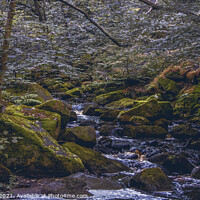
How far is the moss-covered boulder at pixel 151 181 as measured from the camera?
4.85 metres

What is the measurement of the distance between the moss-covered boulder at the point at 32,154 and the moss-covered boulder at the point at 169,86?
9901 mm

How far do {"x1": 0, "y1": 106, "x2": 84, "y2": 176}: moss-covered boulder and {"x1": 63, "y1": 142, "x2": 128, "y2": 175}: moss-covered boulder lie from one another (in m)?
0.38

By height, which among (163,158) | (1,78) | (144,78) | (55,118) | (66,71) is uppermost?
(144,78)

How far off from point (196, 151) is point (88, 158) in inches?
152

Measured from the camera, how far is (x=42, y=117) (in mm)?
6602

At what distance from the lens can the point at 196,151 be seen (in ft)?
24.1

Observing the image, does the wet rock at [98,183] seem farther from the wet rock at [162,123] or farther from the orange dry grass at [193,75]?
the orange dry grass at [193,75]

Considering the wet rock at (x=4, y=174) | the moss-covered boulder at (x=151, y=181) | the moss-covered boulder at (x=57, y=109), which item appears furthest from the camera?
the moss-covered boulder at (x=57, y=109)

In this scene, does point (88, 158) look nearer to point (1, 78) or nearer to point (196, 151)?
point (1, 78)

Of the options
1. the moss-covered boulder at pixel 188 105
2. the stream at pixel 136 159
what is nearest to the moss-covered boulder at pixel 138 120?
the stream at pixel 136 159

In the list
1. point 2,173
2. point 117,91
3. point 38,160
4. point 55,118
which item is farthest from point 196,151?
point 117,91

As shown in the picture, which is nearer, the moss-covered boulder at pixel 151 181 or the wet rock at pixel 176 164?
the moss-covered boulder at pixel 151 181

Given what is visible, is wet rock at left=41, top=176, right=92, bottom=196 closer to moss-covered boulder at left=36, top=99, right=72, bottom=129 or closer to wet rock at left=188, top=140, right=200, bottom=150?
moss-covered boulder at left=36, top=99, right=72, bottom=129

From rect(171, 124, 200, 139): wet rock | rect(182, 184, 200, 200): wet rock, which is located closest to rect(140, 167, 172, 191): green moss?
rect(182, 184, 200, 200): wet rock
